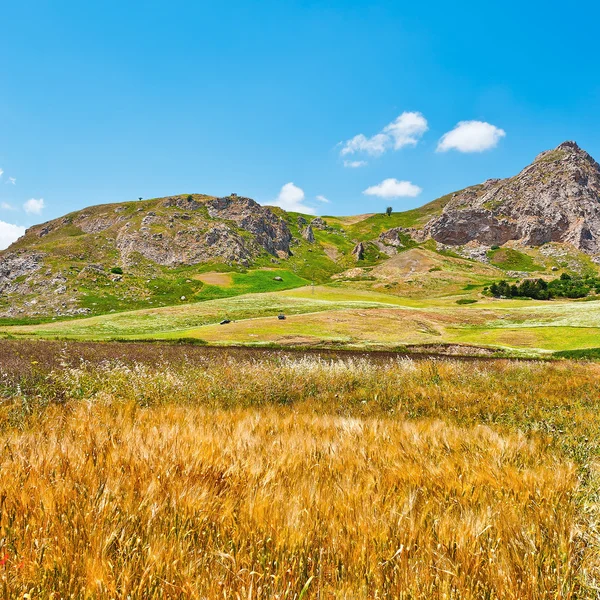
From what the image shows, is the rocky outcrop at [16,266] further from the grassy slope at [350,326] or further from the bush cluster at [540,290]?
the bush cluster at [540,290]

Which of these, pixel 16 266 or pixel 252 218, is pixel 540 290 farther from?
pixel 16 266

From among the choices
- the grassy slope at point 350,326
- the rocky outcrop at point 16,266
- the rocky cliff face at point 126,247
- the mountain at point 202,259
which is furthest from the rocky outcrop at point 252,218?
the grassy slope at point 350,326

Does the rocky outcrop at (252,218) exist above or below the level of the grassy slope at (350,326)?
above

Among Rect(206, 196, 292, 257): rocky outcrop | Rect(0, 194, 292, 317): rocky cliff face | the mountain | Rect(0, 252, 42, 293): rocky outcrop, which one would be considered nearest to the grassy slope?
the mountain

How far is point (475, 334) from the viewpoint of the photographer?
174 feet

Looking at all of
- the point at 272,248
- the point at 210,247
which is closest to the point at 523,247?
the point at 272,248

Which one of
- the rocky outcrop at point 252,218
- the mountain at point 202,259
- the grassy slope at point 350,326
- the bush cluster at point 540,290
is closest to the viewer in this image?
the grassy slope at point 350,326

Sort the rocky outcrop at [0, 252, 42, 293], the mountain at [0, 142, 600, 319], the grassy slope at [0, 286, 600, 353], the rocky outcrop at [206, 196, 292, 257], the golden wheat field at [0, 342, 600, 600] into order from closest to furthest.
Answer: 1. the golden wheat field at [0, 342, 600, 600]
2. the grassy slope at [0, 286, 600, 353]
3. the mountain at [0, 142, 600, 319]
4. the rocky outcrop at [0, 252, 42, 293]
5. the rocky outcrop at [206, 196, 292, 257]

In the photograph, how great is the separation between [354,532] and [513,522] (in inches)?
45.5

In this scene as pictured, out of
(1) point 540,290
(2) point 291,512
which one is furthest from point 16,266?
(1) point 540,290

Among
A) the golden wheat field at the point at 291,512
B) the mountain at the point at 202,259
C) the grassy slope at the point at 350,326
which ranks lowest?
the grassy slope at the point at 350,326

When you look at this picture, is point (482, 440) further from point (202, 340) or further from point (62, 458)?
point (202, 340)

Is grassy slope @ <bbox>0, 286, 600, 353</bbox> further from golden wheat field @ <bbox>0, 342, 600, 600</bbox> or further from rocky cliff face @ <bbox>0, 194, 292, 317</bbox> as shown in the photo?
golden wheat field @ <bbox>0, 342, 600, 600</bbox>

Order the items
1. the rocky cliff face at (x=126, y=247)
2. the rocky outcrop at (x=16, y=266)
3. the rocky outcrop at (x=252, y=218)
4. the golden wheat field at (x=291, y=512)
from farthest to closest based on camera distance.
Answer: the rocky outcrop at (x=252, y=218)
the rocky outcrop at (x=16, y=266)
the rocky cliff face at (x=126, y=247)
the golden wheat field at (x=291, y=512)
